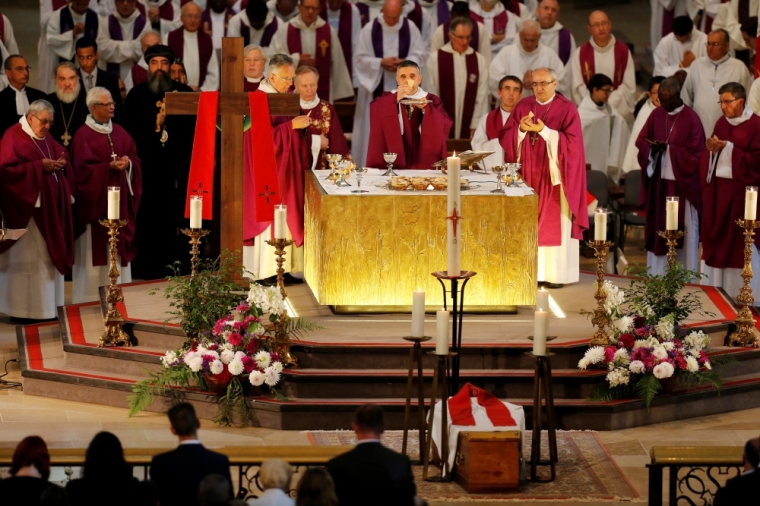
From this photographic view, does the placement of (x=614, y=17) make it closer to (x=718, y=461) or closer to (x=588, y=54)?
(x=588, y=54)

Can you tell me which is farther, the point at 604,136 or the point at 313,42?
the point at 313,42

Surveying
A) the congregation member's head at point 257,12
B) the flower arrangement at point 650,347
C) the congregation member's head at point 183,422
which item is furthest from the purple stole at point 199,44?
the congregation member's head at point 183,422

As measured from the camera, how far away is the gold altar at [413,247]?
436 inches

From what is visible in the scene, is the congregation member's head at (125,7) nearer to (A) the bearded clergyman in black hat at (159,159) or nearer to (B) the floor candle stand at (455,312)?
(A) the bearded clergyman in black hat at (159,159)

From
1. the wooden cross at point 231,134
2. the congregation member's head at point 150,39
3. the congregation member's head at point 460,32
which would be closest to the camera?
the wooden cross at point 231,134

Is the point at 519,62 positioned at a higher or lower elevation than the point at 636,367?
higher

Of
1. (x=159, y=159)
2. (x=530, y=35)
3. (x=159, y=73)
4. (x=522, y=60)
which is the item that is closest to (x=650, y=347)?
(x=159, y=159)

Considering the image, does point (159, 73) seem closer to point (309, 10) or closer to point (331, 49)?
point (309, 10)

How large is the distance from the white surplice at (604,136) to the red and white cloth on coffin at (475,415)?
6887 mm

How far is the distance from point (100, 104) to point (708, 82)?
6.46m

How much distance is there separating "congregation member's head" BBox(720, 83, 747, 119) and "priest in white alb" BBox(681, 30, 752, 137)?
9.02 ft

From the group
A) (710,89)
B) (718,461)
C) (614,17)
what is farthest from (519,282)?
(614,17)

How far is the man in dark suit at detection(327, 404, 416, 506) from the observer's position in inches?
281

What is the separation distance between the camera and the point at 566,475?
370 inches
